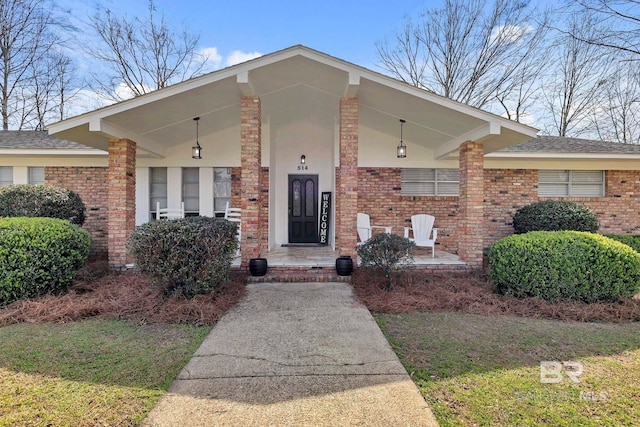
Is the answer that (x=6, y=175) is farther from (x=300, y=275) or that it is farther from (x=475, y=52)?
(x=475, y=52)

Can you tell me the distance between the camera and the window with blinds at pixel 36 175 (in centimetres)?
836

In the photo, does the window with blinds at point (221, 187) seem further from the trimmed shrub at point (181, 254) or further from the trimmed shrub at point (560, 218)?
A: the trimmed shrub at point (560, 218)

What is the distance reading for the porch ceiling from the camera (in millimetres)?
5480

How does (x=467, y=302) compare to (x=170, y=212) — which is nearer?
(x=467, y=302)

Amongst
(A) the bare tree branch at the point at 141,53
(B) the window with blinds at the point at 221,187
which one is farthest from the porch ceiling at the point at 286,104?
(A) the bare tree branch at the point at 141,53

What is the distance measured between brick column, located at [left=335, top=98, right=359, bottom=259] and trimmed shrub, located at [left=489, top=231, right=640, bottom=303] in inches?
114

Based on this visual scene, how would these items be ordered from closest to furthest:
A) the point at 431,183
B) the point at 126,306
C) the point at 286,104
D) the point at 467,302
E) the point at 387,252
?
1. the point at 126,306
2. the point at 467,302
3. the point at 387,252
4. the point at 286,104
5. the point at 431,183

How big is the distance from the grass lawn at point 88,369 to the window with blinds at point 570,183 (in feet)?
31.0

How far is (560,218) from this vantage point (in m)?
7.20

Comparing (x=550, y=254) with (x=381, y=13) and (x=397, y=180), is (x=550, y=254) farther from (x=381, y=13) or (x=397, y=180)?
(x=381, y=13)

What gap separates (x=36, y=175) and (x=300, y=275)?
7.92 m

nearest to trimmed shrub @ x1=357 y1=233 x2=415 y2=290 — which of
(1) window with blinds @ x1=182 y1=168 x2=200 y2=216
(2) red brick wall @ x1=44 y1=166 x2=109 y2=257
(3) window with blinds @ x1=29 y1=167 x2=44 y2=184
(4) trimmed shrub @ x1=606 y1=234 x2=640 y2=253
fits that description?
(1) window with blinds @ x1=182 y1=168 x2=200 y2=216

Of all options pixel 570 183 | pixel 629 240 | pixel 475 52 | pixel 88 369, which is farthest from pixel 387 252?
pixel 475 52

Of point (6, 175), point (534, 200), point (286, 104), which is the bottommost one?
point (534, 200)
